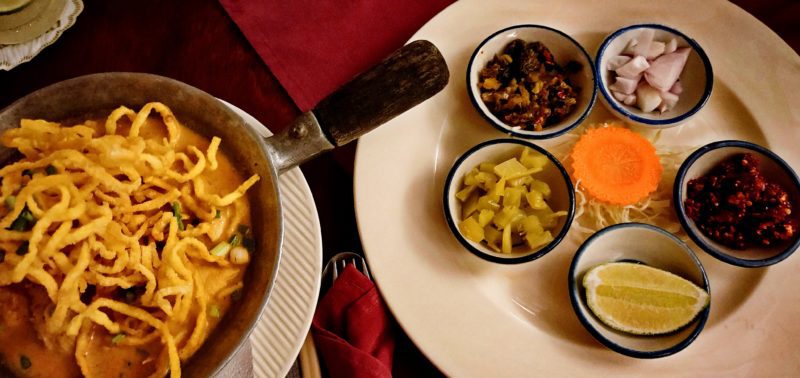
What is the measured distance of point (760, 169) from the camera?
1.75 meters

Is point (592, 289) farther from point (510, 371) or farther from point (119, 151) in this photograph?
point (119, 151)

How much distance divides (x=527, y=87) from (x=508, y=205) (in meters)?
0.38

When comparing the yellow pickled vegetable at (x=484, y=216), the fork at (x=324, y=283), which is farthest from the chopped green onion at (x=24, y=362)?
the yellow pickled vegetable at (x=484, y=216)

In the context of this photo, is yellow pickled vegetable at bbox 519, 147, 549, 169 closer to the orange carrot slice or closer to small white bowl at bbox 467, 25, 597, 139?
small white bowl at bbox 467, 25, 597, 139

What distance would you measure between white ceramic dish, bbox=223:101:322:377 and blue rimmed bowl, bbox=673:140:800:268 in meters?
1.02

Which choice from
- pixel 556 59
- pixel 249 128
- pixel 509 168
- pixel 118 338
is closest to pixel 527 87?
pixel 556 59

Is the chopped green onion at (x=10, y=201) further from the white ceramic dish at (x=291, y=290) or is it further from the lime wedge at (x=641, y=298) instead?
the lime wedge at (x=641, y=298)

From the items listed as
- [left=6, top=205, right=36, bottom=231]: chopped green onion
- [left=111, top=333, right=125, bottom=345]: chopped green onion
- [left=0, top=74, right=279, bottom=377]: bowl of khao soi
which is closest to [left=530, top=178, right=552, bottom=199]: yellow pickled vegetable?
[left=0, top=74, right=279, bottom=377]: bowl of khao soi

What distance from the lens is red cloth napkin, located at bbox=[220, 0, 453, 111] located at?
1.83 meters

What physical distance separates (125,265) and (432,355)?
803 millimetres

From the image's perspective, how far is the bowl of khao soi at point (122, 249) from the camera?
1.01 m

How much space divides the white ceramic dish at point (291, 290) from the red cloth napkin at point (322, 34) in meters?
0.41

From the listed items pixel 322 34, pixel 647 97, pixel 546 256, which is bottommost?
pixel 546 256

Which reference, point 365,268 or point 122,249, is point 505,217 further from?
point 122,249
